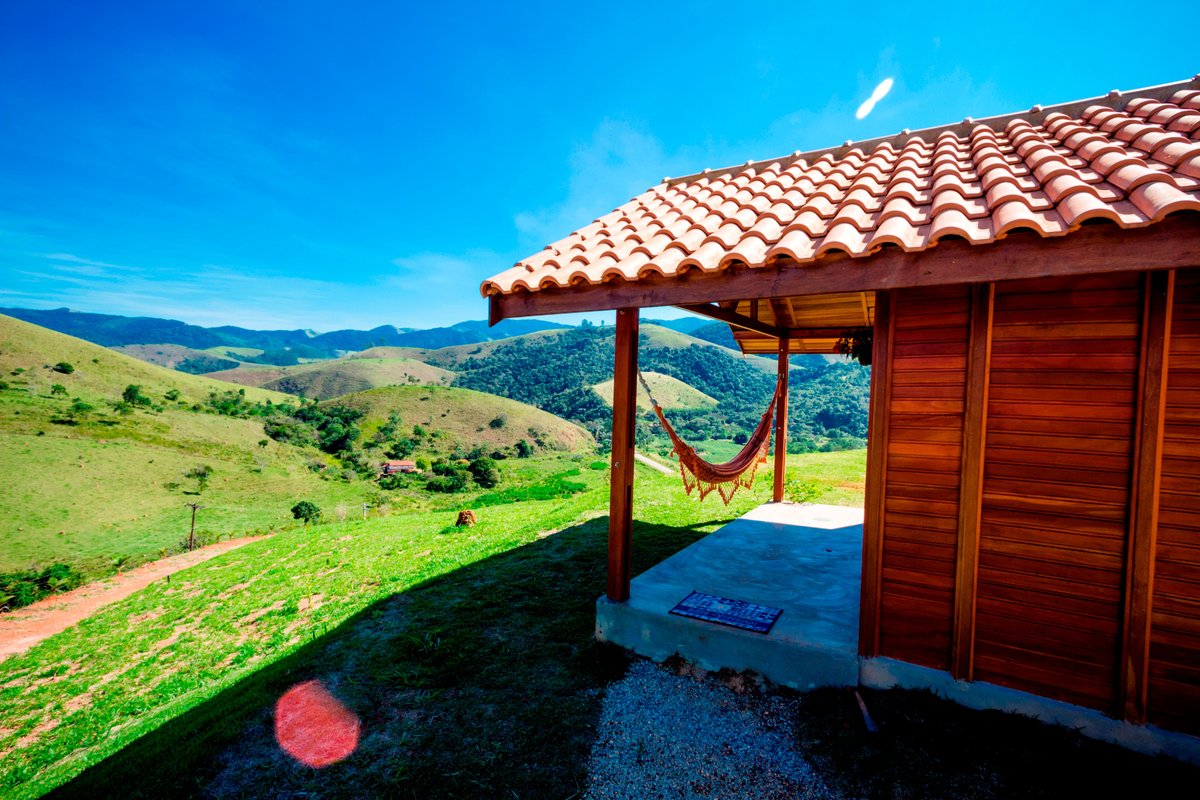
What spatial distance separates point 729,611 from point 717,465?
149 cm

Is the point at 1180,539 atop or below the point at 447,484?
atop

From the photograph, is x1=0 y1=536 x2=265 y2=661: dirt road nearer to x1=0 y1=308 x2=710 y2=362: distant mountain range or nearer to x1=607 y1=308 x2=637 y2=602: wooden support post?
x1=607 y1=308 x2=637 y2=602: wooden support post

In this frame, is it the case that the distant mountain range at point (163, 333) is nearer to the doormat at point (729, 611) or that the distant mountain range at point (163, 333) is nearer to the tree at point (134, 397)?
the tree at point (134, 397)

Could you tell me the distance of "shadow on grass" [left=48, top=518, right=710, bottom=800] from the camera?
225cm

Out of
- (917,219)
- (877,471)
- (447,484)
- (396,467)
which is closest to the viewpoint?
(917,219)

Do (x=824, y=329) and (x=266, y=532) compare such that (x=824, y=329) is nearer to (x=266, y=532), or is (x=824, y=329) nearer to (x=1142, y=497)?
(x=1142, y=497)

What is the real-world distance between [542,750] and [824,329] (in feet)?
16.0

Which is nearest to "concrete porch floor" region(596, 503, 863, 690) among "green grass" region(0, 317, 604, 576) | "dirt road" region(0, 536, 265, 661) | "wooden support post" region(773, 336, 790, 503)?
"wooden support post" region(773, 336, 790, 503)

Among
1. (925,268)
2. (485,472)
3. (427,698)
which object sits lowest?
(485,472)

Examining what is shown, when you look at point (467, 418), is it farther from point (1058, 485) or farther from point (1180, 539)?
point (1180, 539)

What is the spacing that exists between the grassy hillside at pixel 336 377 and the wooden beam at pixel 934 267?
76265 mm

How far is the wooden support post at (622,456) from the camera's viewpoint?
2963 mm

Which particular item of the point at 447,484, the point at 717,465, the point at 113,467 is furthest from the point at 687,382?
the point at 717,465

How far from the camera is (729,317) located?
4059 mm
